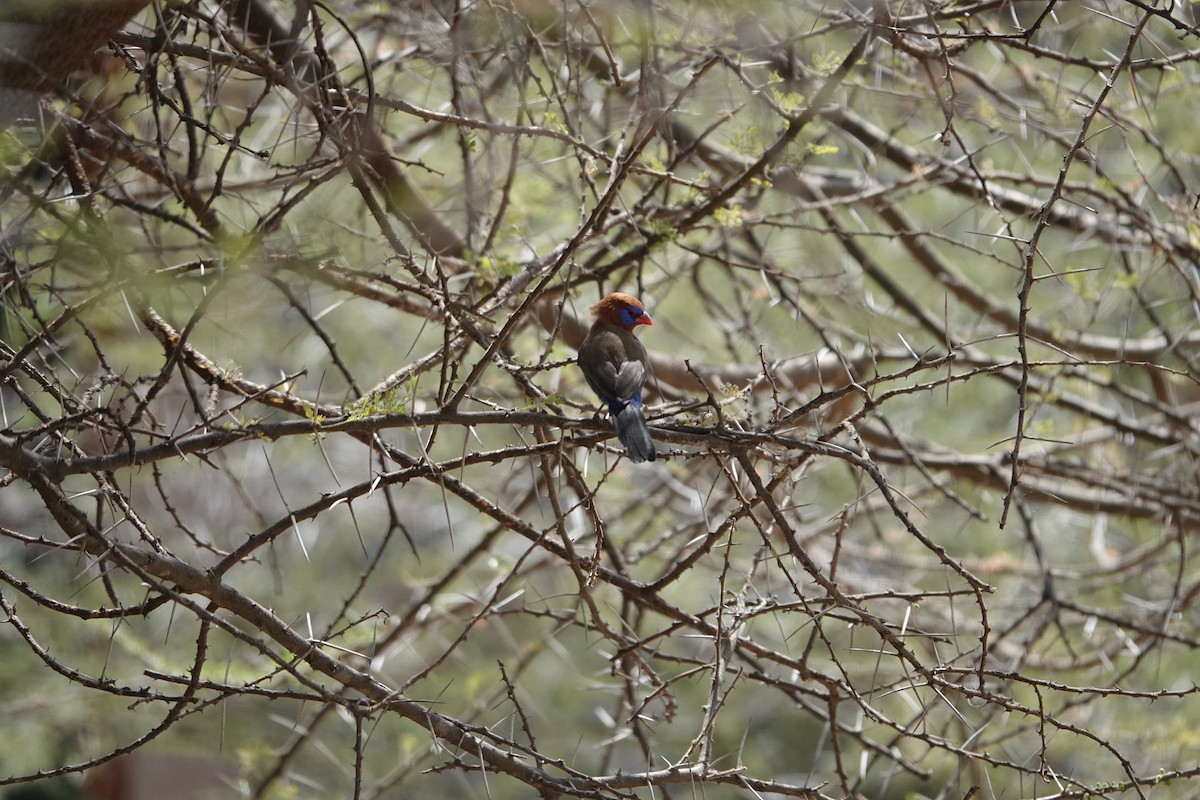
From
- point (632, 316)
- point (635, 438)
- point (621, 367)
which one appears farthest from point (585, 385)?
point (635, 438)

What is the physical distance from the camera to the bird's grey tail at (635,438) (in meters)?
3.00

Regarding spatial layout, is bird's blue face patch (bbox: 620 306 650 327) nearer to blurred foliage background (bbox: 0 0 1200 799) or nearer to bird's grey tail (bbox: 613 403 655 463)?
blurred foliage background (bbox: 0 0 1200 799)

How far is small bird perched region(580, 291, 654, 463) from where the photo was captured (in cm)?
306

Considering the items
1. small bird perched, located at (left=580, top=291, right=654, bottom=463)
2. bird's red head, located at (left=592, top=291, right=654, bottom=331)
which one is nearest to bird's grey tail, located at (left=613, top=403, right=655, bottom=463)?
small bird perched, located at (left=580, top=291, right=654, bottom=463)

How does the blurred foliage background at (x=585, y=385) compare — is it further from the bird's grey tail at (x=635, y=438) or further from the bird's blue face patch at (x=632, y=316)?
the bird's blue face patch at (x=632, y=316)

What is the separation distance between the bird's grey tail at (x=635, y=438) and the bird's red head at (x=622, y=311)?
1335 mm

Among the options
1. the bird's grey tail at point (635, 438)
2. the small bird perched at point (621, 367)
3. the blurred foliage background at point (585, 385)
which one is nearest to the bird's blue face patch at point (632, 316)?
the small bird perched at point (621, 367)

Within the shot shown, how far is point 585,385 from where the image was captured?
591 centimetres

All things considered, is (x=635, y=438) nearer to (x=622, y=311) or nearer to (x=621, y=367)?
(x=621, y=367)

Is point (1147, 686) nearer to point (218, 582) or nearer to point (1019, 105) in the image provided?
point (1019, 105)

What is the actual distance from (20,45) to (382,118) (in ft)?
6.65

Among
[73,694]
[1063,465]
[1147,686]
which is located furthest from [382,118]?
[1147,686]

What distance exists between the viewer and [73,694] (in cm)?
765

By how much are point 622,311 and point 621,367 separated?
72 cm
